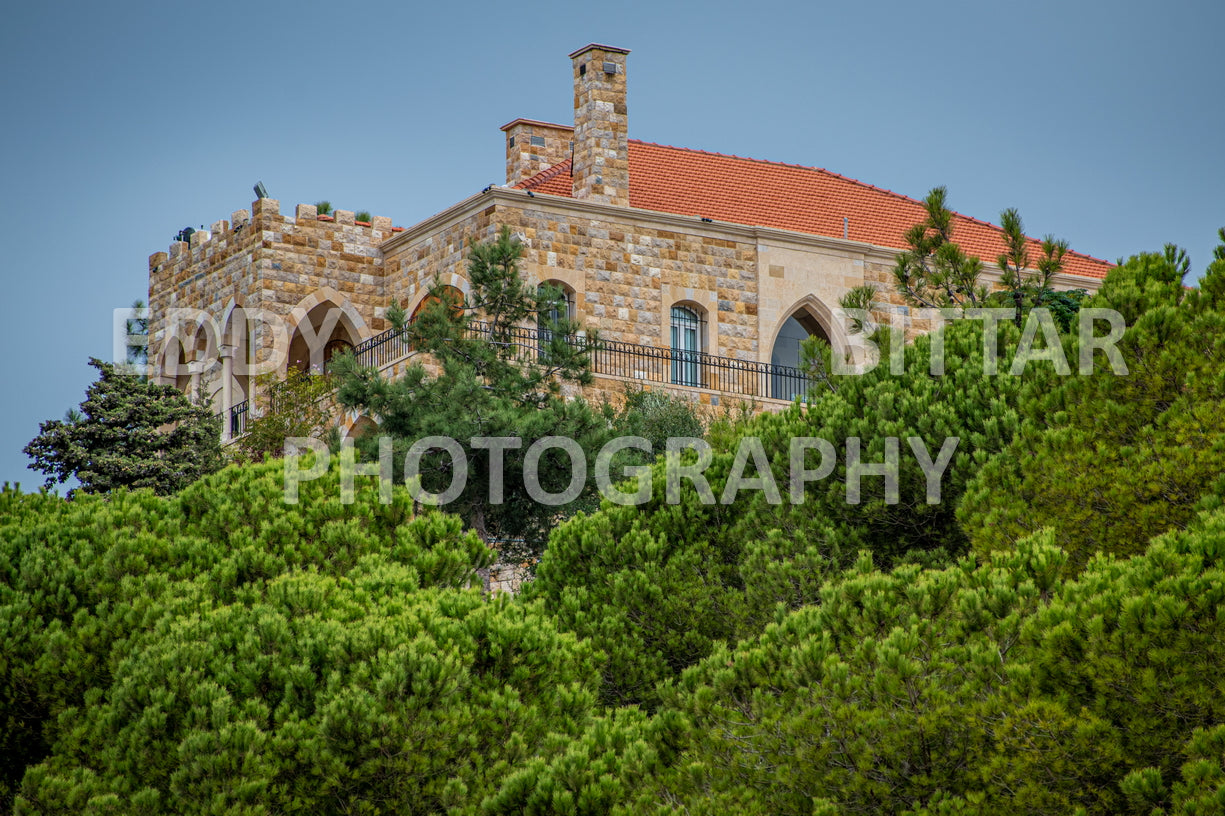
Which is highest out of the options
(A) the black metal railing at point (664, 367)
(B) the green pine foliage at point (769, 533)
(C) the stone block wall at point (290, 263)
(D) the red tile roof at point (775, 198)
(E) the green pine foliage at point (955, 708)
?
(D) the red tile roof at point (775, 198)

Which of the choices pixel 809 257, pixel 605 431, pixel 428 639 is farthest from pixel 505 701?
A: pixel 809 257

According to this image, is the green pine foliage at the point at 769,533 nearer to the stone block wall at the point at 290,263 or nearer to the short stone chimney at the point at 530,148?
the stone block wall at the point at 290,263

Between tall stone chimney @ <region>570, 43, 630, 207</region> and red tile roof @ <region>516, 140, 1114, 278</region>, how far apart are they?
768mm

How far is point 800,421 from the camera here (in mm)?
14531

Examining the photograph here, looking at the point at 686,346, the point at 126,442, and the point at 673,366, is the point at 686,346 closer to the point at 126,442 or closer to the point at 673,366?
the point at 673,366

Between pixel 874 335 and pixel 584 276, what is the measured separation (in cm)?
1262

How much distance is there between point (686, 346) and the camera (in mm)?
28531

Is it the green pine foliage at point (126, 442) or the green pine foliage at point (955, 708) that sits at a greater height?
the green pine foliage at point (126, 442)

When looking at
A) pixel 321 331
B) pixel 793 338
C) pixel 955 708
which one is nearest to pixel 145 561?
pixel 955 708

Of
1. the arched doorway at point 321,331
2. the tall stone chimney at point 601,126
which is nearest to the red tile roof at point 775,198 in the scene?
the tall stone chimney at point 601,126

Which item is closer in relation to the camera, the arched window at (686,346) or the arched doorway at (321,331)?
the arched window at (686,346)

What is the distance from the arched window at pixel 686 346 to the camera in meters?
28.0

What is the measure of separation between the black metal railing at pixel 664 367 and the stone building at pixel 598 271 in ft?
0.13

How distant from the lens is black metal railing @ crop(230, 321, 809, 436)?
26422 mm
